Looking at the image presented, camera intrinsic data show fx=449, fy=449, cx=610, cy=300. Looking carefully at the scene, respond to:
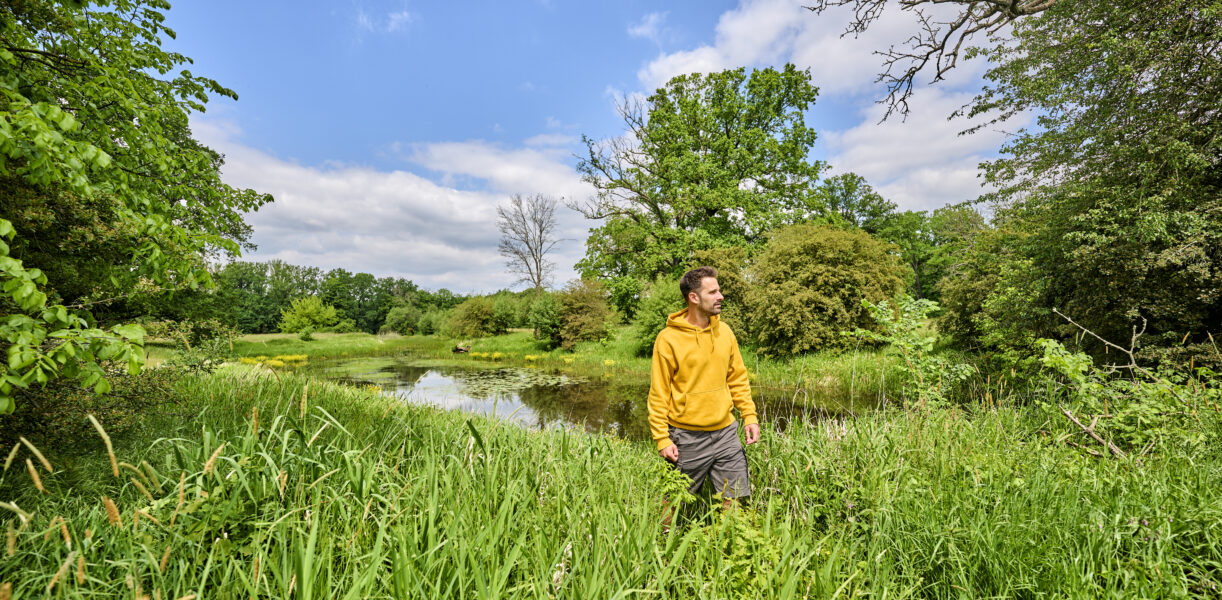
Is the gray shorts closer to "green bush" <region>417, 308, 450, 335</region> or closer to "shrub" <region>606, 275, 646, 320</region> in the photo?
"shrub" <region>606, 275, 646, 320</region>

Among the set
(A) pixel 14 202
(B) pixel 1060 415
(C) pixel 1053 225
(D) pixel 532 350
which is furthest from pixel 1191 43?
(D) pixel 532 350

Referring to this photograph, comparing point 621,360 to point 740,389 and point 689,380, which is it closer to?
point 740,389

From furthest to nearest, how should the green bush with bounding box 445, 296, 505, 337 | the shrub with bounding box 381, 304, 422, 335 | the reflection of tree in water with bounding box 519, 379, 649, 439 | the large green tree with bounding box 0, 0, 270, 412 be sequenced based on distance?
the shrub with bounding box 381, 304, 422, 335, the green bush with bounding box 445, 296, 505, 337, the reflection of tree in water with bounding box 519, 379, 649, 439, the large green tree with bounding box 0, 0, 270, 412

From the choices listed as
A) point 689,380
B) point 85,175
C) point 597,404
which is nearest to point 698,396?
point 689,380

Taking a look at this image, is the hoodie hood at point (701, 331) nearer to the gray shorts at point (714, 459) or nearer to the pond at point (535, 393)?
the gray shorts at point (714, 459)

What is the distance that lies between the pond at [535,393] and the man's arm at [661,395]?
3125mm

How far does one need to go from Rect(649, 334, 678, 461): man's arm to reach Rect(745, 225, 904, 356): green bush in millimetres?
10051

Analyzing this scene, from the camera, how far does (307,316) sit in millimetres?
43000

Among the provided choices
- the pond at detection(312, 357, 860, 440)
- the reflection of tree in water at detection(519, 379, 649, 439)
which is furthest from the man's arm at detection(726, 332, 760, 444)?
the reflection of tree in water at detection(519, 379, 649, 439)

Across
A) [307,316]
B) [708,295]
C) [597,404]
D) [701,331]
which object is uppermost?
[307,316]

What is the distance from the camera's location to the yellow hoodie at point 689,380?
116 inches

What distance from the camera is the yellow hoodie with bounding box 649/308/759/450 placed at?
9.64 ft

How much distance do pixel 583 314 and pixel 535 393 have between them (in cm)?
885

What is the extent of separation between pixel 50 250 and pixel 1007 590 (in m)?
6.10
